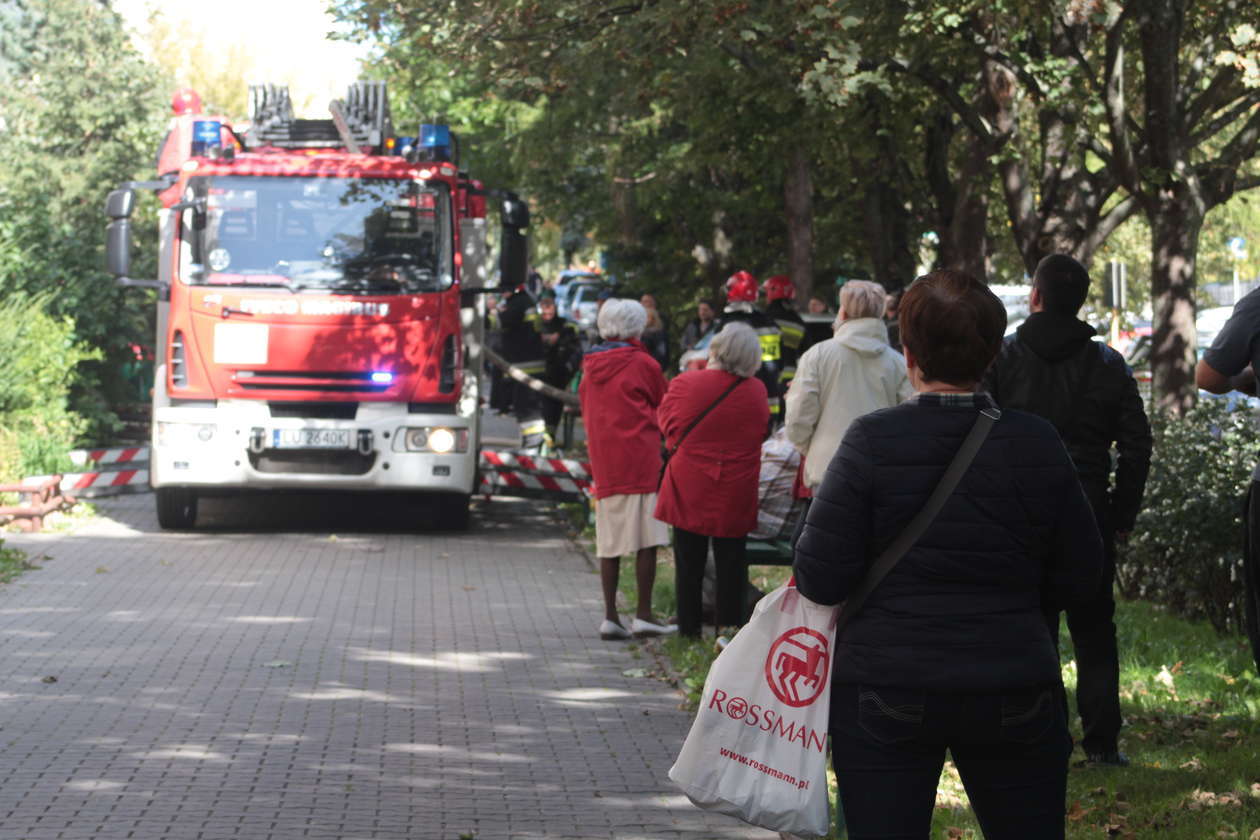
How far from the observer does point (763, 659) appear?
386 centimetres

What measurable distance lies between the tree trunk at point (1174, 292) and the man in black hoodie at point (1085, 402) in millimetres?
8383

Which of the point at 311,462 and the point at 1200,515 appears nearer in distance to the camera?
the point at 1200,515

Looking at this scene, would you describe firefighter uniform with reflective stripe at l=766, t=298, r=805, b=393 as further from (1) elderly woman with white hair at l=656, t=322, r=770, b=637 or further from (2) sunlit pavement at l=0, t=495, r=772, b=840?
(1) elderly woman with white hair at l=656, t=322, r=770, b=637

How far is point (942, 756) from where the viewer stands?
3.63 m

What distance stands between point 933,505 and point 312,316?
11.1m

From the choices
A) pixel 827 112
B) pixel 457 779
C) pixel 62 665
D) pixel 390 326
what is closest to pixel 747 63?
pixel 827 112

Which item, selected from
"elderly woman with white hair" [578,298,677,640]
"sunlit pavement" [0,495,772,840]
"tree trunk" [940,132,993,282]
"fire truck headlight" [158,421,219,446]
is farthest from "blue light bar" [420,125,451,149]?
"tree trunk" [940,132,993,282]

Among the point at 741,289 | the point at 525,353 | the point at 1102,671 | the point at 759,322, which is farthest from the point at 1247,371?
the point at 525,353

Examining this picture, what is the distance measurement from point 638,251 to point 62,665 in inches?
772

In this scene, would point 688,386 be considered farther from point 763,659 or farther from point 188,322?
point 188,322

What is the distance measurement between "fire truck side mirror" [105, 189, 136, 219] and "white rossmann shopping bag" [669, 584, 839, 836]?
Answer: 11.0 meters

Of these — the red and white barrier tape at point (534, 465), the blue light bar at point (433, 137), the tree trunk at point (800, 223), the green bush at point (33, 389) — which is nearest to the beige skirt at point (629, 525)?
the red and white barrier tape at point (534, 465)

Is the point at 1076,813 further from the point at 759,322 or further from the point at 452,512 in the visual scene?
the point at 452,512

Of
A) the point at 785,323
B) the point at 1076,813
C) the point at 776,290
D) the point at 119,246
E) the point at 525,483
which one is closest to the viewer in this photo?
the point at 1076,813
